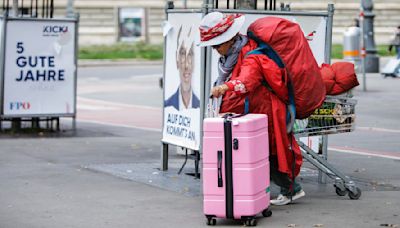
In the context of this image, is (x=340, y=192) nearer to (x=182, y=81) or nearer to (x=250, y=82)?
(x=250, y=82)

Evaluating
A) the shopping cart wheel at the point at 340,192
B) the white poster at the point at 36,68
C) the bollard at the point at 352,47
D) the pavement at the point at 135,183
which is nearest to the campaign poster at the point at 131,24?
the bollard at the point at 352,47

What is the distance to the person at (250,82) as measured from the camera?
923 centimetres

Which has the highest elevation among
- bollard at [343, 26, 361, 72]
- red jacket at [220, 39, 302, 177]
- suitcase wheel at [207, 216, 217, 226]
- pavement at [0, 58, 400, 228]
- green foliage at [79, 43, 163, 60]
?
red jacket at [220, 39, 302, 177]

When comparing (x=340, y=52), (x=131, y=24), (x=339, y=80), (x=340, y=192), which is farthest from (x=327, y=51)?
(x=131, y=24)

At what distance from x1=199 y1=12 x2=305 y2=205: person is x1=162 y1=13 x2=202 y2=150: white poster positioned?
1440 mm

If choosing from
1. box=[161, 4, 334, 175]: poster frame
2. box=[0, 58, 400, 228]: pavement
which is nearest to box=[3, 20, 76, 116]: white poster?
box=[0, 58, 400, 228]: pavement

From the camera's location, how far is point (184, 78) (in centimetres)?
1141

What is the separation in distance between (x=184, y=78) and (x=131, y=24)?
144 feet

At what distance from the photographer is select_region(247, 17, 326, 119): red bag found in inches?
367

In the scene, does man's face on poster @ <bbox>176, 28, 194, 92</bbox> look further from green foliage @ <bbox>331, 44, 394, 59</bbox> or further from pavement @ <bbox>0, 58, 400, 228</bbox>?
green foliage @ <bbox>331, 44, 394, 59</bbox>

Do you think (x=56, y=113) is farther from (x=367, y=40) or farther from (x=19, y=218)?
(x=367, y=40)

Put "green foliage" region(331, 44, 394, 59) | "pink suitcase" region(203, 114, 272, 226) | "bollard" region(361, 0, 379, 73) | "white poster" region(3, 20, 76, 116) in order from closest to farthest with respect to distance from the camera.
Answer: "pink suitcase" region(203, 114, 272, 226) < "white poster" region(3, 20, 76, 116) < "bollard" region(361, 0, 379, 73) < "green foliage" region(331, 44, 394, 59)

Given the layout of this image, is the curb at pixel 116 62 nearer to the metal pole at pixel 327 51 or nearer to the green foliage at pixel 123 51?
the green foliage at pixel 123 51

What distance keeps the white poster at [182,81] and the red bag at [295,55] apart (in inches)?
62.9
